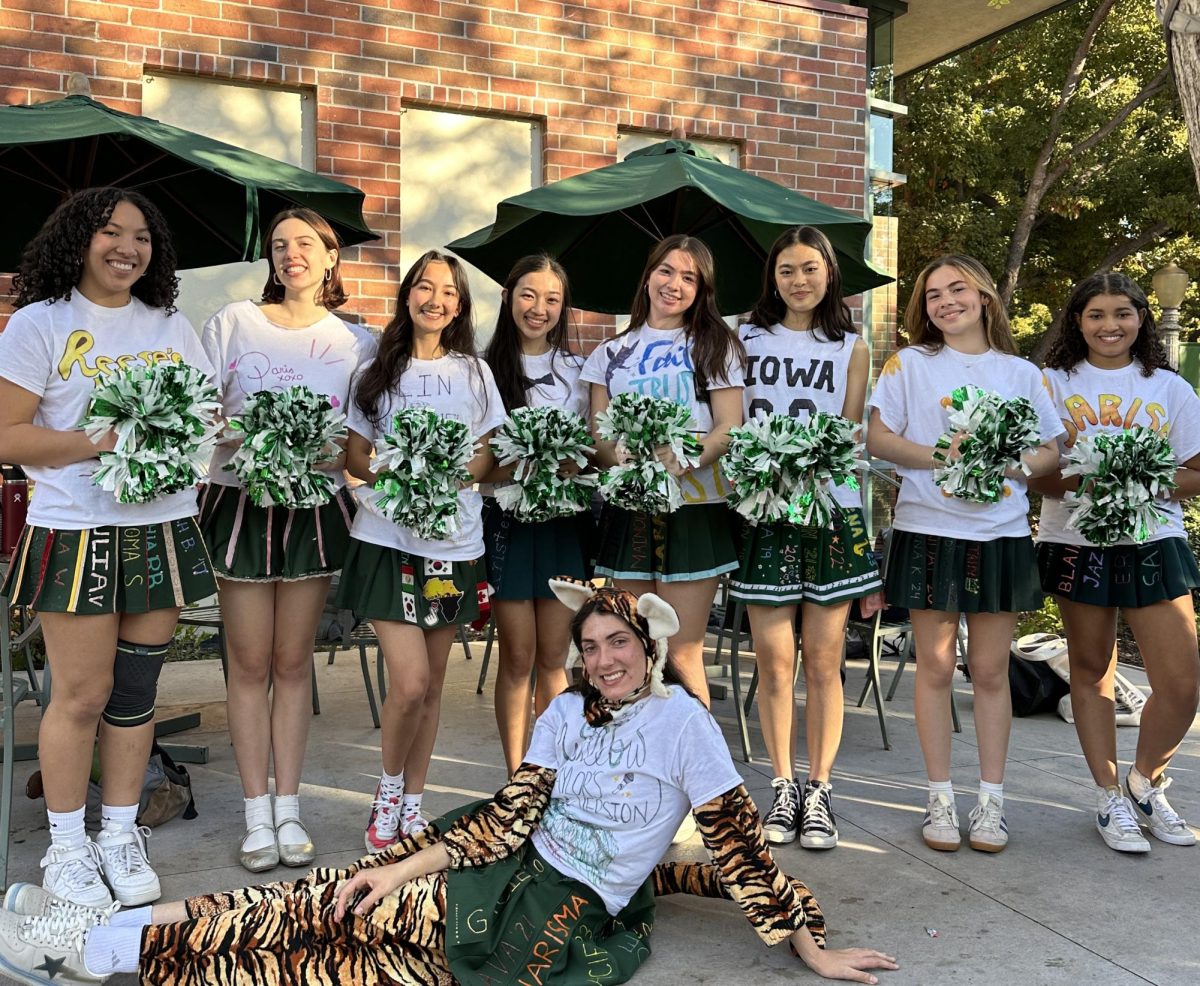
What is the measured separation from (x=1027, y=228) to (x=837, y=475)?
51.5 ft

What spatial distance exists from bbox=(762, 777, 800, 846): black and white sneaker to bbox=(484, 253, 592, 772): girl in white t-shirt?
2.85ft

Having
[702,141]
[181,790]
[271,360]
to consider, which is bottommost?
[181,790]

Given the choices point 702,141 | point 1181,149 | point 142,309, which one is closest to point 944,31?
point 702,141

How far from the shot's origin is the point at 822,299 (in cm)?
406

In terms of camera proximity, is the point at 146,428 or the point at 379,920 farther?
the point at 146,428

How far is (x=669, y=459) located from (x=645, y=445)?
115 mm

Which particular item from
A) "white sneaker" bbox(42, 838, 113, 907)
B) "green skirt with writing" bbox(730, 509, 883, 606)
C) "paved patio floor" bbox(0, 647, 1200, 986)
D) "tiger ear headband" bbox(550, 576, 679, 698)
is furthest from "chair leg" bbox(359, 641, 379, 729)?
"tiger ear headband" bbox(550, 576, 679, 698)

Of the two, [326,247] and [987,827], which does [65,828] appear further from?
[987,827]

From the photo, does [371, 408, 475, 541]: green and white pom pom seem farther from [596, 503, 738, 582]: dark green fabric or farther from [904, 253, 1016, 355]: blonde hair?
[904, 253, 1016, 355]: blonde hair

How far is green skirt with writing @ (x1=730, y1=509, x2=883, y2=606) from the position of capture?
400 cm

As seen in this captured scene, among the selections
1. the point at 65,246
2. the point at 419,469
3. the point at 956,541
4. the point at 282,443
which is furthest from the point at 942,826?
the point at 65,246

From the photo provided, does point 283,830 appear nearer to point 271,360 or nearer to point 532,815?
point 532,815

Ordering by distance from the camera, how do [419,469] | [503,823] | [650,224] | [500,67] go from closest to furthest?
[503,823]
[419,469]
[650,224]
[500,67]

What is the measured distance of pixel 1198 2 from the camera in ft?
12.7
